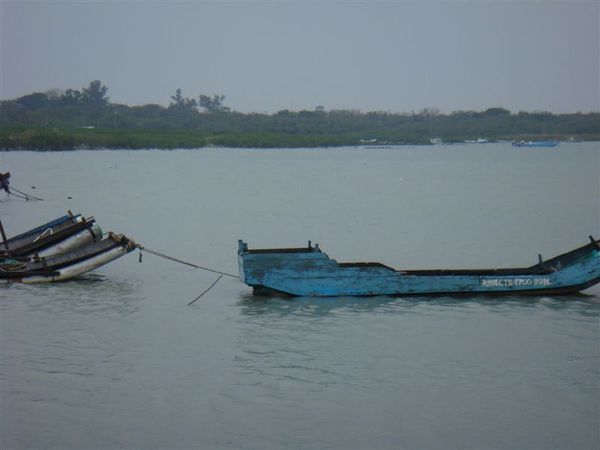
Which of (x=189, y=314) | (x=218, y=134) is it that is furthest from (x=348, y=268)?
(x=218, y=134)

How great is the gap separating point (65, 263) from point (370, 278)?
5257mm

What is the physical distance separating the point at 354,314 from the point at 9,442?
6.00 meters

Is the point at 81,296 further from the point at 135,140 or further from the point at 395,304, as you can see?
the point at 135,140

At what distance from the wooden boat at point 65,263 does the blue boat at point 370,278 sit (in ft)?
8.76

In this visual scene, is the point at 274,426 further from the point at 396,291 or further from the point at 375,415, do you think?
the point at 396,291

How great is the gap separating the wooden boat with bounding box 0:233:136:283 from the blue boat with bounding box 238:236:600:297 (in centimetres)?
267

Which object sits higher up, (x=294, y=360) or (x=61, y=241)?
(x=61, y=241)

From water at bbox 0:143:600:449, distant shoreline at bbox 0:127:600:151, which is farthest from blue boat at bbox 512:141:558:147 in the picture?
water at bbox 0:143:600:449

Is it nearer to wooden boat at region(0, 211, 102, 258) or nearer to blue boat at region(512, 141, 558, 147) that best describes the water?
Result: wooden boat at region(0, 211, 102, 258)

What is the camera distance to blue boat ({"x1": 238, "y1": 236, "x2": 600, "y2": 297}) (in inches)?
562

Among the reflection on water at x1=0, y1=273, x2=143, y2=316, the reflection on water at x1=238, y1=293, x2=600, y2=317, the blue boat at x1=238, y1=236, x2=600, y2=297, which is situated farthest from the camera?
the reflection on water at x1=0, y1=273, x2=143, y2=316

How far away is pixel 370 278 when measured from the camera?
14.3 metres

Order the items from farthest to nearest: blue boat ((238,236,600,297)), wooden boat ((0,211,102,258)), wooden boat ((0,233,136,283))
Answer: wooden boat ((0,211,102,258))
wooden boat ((0,233,136,283))
blue boat ((238,236,600,297))

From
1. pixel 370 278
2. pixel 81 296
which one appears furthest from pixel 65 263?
pixel 370 278
